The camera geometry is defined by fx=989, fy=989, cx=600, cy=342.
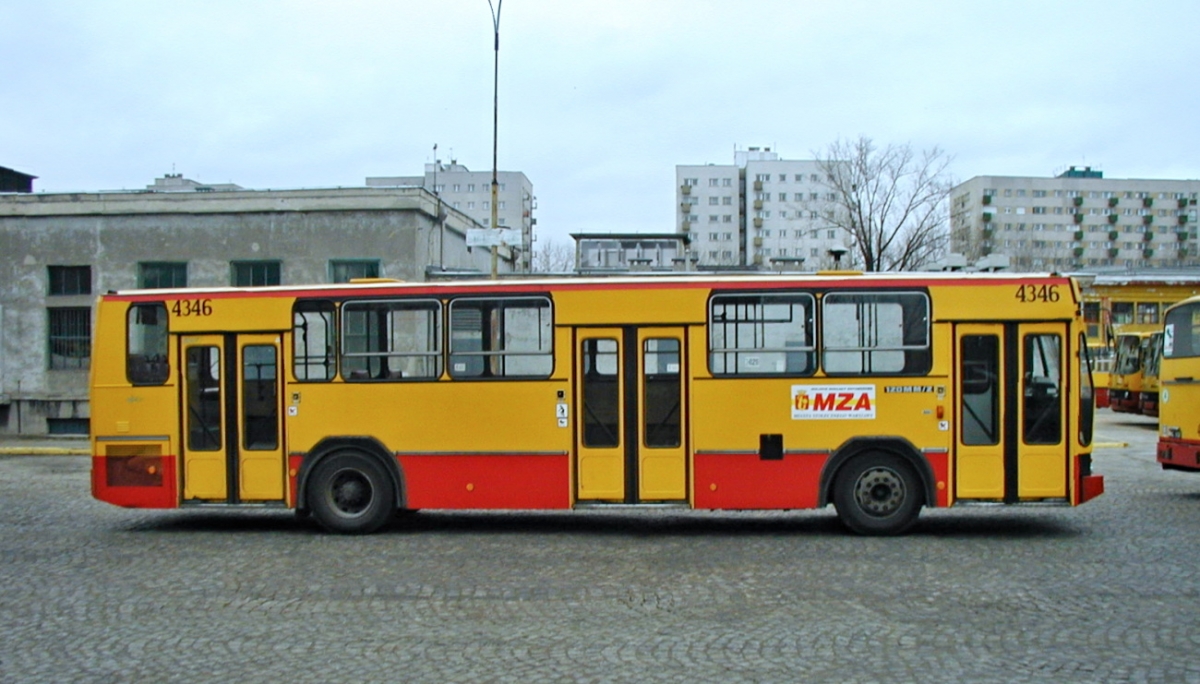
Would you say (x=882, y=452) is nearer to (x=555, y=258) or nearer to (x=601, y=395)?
(x=601, y=395)

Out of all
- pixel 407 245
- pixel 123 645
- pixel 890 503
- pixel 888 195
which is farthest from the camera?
pixel 888 195

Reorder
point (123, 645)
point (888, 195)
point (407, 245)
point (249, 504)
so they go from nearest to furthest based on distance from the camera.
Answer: point (123, 645)
point (249, 504)
point (407, 245)
point (888, 195)

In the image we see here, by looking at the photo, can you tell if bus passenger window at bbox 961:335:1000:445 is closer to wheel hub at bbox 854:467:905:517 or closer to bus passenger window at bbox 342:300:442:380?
wheel hub at bbox 854:467:905:517

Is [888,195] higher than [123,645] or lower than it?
higher

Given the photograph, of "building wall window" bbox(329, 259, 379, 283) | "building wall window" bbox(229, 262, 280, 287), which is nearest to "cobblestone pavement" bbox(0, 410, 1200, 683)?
"building wall window" bbox(329, 259, 379, 283)

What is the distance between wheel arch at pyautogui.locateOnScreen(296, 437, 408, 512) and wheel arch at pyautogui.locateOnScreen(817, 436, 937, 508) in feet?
15.6

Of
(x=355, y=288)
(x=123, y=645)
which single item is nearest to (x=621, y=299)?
(x=355, y=288)

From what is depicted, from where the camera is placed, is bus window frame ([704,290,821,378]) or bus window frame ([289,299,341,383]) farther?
bus window frame ([289,299,341,383])

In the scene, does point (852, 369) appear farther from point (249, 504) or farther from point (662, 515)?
point (249, 504)

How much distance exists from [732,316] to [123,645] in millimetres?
6807

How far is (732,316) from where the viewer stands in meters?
11.1

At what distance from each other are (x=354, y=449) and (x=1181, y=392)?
11.3 meters

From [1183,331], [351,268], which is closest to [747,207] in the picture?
[351,268]

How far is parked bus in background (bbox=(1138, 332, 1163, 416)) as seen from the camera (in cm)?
2709
